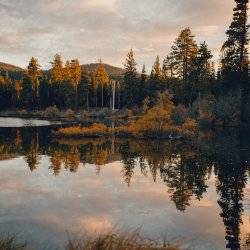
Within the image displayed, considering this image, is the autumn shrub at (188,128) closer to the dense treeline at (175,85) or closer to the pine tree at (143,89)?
the dense treeline at (175,85)

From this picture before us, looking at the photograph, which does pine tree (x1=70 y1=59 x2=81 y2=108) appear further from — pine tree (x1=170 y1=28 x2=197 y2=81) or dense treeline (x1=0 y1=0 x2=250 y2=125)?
pine tree (x1=170 y1=28 x2=197 y2=81)

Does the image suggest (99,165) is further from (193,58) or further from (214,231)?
(193,58)

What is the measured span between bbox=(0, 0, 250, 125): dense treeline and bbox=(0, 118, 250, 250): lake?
14.0 m

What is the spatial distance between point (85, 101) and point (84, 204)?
75.7 meters

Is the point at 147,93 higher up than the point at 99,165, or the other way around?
the point at 147,93

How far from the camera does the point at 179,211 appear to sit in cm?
1302

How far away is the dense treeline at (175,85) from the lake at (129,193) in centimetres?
1402

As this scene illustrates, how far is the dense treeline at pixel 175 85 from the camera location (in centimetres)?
4350

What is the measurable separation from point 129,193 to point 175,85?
1878 inches

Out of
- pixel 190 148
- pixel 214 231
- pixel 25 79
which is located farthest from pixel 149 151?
pixel 25 79

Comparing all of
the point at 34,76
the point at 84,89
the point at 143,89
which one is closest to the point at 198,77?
the point at 143,89

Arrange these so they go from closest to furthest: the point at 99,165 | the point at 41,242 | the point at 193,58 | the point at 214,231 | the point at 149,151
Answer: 1. the point at 41,242
2. the point at 214,231
3. the point at 99,165
4. the point at 149,151
5. the point at 193,58

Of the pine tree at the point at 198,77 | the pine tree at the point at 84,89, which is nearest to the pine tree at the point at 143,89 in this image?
the pine tree at the point at 84,89

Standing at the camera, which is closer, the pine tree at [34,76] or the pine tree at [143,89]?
Answer: the pine tree at [143,89]
